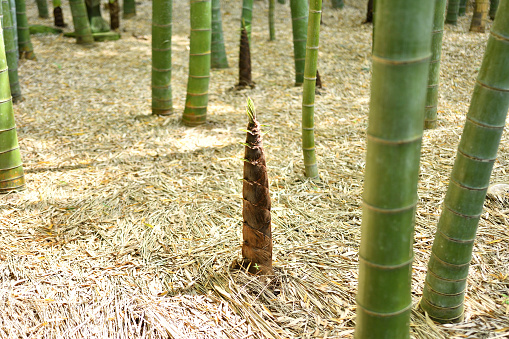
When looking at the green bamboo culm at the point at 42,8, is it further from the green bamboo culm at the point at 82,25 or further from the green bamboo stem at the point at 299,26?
the green bamboo stem at the point at 299,26

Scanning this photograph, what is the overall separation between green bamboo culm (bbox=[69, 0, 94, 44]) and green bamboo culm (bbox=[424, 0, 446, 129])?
5.14 meters

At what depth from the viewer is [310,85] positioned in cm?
275

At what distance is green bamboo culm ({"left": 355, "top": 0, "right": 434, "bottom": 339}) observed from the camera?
103cm

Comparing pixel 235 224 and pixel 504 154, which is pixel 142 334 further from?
pixel 504 154

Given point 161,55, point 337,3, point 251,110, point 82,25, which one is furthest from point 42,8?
point 251,110

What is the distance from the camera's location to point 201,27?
3.77m

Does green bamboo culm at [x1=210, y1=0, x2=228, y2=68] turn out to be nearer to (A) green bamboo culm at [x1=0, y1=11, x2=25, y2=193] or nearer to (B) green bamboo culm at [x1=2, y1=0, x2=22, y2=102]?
(B) green bamboo culm at [x1=2, y1=0, x2=22, y2=102]

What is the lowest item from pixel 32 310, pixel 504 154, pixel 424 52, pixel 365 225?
pixel 32 310

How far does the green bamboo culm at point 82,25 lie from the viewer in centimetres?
670

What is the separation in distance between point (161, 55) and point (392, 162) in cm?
329

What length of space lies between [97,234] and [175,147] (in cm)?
126

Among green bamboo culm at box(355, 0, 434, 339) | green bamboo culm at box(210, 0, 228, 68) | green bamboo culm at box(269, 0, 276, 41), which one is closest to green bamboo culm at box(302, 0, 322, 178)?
green bamboo culm at box(355, 0, 434, 339)

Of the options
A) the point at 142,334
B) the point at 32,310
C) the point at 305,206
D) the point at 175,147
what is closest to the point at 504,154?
the point at 305,206

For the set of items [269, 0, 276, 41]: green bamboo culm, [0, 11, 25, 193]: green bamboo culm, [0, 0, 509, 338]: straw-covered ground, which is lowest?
[0, 0, 509, 338]: straw-covered ground
